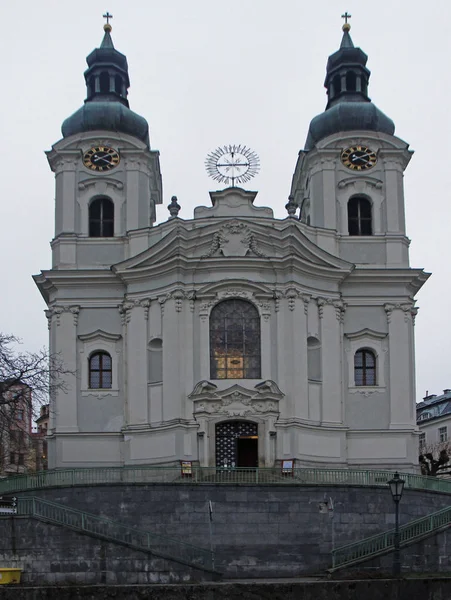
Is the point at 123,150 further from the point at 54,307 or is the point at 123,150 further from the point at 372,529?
the point at 372,529

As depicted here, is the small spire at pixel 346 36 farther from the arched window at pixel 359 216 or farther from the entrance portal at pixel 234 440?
the entrance portal at pixel 234 440

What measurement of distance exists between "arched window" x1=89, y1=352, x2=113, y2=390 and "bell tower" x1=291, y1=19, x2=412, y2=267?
1065 cm

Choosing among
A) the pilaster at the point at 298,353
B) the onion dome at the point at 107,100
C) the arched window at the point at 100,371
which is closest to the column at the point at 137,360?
the arched window at the point at 100,371

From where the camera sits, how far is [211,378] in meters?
46.4

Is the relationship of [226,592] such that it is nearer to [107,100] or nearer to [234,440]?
[234,440]

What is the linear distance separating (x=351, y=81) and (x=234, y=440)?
59.8 ft

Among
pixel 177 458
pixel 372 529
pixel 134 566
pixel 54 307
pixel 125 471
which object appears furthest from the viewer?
pixel 54 307

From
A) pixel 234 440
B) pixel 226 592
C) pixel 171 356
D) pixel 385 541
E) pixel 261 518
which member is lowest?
pixel 226 592

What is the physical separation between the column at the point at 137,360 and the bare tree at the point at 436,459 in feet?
47.5

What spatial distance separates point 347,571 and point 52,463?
53.7 ft

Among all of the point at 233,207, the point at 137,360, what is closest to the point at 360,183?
the point at 233,207

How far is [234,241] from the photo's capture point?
47.6 meters

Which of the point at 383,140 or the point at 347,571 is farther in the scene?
the point at 383,140

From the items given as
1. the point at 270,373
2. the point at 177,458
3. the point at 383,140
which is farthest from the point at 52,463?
the point at 383,140
